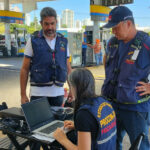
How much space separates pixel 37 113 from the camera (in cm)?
201

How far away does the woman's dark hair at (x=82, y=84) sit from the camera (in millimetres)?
1600

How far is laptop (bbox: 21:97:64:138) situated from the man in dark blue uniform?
59cm

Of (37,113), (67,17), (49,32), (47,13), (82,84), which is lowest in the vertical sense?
(37,113)

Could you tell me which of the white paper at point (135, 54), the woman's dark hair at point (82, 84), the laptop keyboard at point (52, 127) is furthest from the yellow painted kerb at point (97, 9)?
the woman's dark hair at point (82, 84)

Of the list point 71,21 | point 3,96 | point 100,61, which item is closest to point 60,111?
point 3,96

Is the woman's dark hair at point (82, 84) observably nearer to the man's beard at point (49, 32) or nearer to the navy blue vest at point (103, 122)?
the navy blue vest at point (103, 122)

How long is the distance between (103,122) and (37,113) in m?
0.71

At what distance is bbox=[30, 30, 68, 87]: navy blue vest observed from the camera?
244cm

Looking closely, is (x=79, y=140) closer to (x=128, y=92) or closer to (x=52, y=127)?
(x=52, y=127)

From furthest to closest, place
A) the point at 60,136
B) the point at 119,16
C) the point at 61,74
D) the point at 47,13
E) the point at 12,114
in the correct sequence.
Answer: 1. the point at 61,74
2. the point at 47,13
3. the point at 12,114
4. the point at 119,16
5. the point at 60,136

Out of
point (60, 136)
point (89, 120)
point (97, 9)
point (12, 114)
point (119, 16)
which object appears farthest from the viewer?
point (97, 9)

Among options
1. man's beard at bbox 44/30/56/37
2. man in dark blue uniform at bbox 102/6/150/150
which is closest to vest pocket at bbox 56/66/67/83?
man's beard at bbox 44/30/56/37

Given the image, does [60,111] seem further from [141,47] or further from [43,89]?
[141,47]

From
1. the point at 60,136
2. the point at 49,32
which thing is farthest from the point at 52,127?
the point at 49,32
